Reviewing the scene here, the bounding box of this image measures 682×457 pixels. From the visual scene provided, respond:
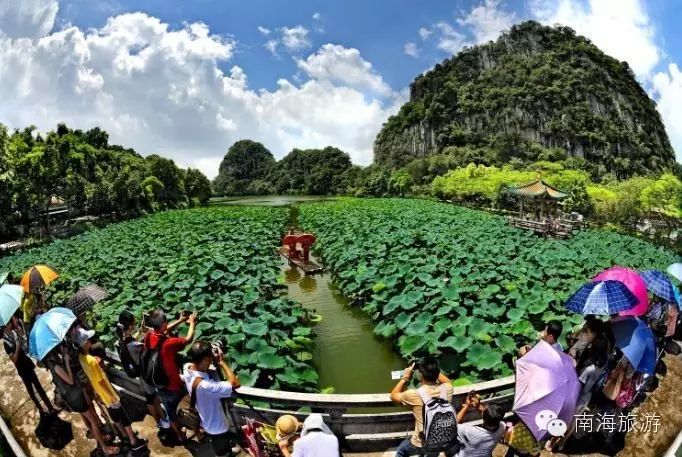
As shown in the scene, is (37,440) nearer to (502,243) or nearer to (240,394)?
(240,394)

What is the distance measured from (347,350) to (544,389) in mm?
5272

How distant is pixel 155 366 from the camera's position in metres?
3.85

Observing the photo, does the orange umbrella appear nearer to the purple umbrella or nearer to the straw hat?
the straw hat

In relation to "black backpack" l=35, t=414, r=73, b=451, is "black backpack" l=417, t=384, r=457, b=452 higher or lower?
higher

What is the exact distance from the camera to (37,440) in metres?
4.72

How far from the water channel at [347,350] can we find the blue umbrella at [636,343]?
380cm

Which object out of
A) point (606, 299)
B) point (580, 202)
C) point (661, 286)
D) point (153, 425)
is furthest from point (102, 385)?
point (580, 202)

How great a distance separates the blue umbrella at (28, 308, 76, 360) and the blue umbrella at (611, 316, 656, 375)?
5.17m

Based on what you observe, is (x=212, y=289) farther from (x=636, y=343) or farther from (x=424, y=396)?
(x=636, y=343)

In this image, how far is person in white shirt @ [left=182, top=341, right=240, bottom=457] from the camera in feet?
11.3

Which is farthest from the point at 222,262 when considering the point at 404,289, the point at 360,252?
the point at 404,289

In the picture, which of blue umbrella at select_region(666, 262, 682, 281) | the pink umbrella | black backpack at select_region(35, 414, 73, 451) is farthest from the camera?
blue umbrella at select_region(666, 262, 682, 281)

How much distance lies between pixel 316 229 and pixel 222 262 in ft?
35.5

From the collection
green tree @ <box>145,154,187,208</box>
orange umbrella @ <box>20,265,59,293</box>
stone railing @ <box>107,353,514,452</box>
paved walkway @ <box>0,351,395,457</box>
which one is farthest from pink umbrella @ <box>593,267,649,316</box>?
green tree @ <box>145,154,187,208</box>
